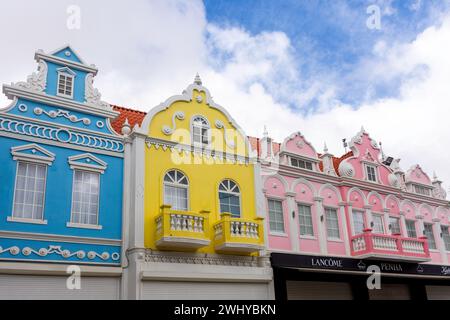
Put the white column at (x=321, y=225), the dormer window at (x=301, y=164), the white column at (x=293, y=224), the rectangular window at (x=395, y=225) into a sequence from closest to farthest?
the white column at (x=293, y=224) < the white column at (x=321, y=225) < the dormer window at (x=301, y=164) < the rectangular window at (x=395, y=225)

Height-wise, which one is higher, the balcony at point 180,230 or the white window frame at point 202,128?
the white window frame at point 202,128

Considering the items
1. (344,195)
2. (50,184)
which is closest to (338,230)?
(344,195)

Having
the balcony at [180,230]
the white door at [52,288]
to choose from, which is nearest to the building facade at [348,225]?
the balcony at [180,230]

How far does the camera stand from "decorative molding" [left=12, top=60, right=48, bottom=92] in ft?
44.8

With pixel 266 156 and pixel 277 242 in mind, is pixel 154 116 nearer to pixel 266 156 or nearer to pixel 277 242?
pixel 266 156

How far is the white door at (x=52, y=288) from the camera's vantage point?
39.0 ft

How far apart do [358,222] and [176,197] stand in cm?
856

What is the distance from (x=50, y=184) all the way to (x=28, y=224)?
129cm

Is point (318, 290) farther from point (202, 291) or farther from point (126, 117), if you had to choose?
point (126, 117)

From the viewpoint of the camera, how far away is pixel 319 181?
19.2m

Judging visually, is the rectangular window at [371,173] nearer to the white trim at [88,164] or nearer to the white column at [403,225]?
the white column at [403,225]

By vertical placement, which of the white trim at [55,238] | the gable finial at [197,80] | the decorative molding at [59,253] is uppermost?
the gable finial at [197,80]

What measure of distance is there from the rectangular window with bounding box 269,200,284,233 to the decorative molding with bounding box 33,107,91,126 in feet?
24.0

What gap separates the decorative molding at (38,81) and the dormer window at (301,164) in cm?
985
